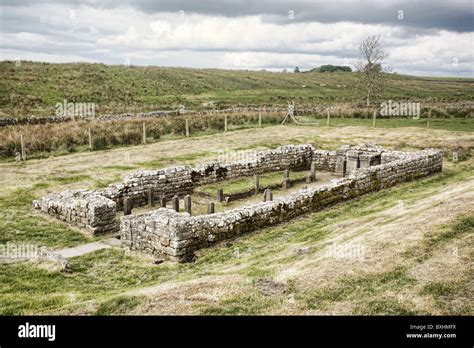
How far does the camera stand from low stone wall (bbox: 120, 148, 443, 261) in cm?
1230

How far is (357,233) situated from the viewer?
39.9 ft

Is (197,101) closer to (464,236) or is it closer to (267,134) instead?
(267,134)

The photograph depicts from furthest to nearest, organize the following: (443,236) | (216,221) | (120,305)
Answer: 1. (216,221)
2. (443,236)
3. (120,305)

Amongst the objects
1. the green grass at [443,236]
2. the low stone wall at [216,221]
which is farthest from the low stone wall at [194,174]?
the green grass at [443,236]

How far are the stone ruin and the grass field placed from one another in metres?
0.41

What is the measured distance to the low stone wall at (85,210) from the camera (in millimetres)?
14258

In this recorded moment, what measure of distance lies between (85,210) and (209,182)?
7183mm

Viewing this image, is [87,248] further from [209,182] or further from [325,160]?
[325,160]

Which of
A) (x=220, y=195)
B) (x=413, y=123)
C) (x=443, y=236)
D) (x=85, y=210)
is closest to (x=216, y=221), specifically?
(x=85, y=210)

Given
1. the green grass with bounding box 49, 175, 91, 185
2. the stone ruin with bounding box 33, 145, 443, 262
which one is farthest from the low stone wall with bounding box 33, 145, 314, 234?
the green grass with bounding box 49, 175, 91, 185

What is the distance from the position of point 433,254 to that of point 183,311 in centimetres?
502

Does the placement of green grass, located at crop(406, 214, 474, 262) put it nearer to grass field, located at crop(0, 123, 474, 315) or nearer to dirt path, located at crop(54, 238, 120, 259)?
grass field, located at crop(0, 123, 474, 315)

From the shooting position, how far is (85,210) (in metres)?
14.5

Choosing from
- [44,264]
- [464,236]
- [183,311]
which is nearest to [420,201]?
[464,236]
